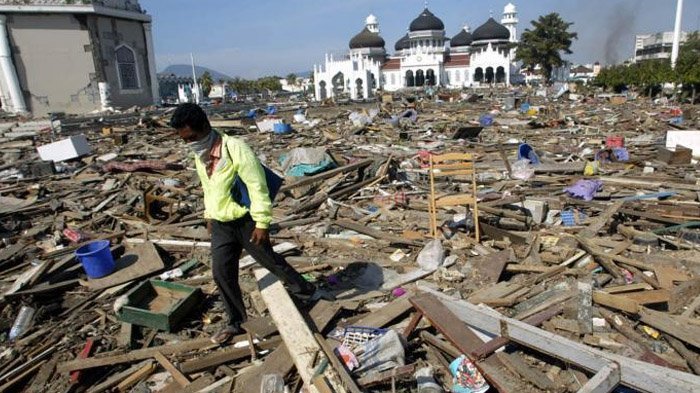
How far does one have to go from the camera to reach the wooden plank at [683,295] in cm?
395

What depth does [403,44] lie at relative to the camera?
75.9 meters

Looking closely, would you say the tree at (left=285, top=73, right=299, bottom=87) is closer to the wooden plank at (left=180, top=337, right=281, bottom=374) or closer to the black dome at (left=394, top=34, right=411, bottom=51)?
the black dome at (left=394, top=34, right=411, bottom=51)

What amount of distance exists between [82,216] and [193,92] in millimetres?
40344

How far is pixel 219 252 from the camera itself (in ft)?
11.9

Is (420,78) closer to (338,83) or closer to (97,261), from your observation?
(338,83)

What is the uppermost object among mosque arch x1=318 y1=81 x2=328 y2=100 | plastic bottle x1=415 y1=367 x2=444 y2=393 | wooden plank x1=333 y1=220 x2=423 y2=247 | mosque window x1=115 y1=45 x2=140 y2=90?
mosque window x1=115 y1=45 x2=140 y2=90

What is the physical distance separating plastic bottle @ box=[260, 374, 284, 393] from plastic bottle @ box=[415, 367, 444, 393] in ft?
3.20

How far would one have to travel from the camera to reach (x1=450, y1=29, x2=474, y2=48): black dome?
76.3 metres

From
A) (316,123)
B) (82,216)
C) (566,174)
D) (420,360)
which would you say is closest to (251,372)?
(420,360)

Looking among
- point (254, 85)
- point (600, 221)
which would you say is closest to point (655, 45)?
point (254, 85)

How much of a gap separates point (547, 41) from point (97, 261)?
209 feet

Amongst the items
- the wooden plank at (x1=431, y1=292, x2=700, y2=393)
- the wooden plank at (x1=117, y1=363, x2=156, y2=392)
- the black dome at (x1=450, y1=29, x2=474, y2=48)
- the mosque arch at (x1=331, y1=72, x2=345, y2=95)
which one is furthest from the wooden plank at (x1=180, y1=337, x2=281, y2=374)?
the black dome at (x1=450, y1=29, x2=474, y2=48)

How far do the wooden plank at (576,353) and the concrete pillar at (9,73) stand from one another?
3425cm

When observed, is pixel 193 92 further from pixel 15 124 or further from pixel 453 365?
pixel 453 365
